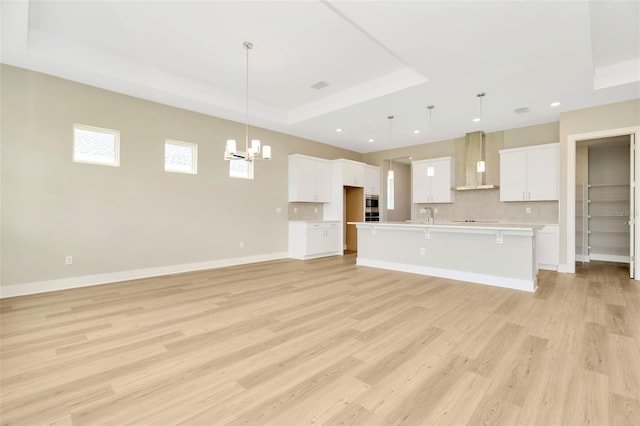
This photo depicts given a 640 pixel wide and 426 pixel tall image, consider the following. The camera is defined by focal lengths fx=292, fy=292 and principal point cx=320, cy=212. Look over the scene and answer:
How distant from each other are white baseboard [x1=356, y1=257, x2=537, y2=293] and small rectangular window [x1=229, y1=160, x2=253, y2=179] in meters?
3.11

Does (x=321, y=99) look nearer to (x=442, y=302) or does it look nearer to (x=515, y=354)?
(x=442, y=302)

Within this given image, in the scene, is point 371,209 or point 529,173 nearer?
point 529,173

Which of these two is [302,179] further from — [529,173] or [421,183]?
[529,173]

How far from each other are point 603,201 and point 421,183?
13.0 feet

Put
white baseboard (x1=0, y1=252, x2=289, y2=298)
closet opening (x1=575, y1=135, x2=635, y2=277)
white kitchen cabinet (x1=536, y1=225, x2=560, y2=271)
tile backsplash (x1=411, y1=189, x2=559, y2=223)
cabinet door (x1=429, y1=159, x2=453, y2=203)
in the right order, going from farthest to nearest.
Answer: cabinet door (x1=429, y1=159, x2=453, y2=203) → closet opening (x1=575, y1=135, x2=635, y2=277) → tile backsplash (x1=411, y1=189, x2=559, y2=223) → white kitchen cabinet (x1=536, y1=225, x2=560, y2=271) → white baseboard (x1=0, y1=252, x2=289, y2=298)

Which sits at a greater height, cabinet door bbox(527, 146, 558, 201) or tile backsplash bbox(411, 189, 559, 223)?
cabinet door bbox(527, 146, 558, 201)

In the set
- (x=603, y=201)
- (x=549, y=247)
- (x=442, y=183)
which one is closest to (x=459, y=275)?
(x=549, y=247)

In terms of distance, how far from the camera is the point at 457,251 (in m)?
4.89

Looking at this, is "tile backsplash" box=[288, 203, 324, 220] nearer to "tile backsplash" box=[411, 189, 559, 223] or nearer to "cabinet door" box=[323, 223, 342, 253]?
"cabinet door" box=[323, 223, 342, 253]

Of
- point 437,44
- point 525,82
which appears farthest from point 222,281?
point 525,82

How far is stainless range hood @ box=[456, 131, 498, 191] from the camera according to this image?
660cm

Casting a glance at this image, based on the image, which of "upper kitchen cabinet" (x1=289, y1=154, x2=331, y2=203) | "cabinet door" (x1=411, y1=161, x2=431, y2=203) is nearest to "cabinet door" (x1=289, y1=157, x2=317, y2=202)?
"upper kitchen cabinet" (x1=289, y1=154, x2=331, y2=203)

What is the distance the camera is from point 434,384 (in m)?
1.93

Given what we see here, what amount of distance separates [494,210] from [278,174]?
200 inches
